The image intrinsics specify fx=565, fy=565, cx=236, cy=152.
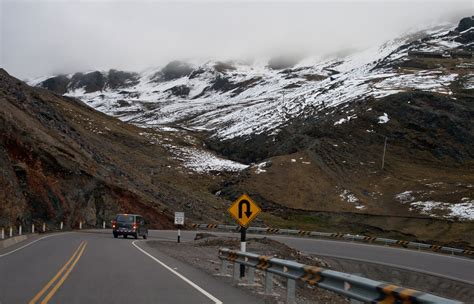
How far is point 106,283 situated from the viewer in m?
13.8

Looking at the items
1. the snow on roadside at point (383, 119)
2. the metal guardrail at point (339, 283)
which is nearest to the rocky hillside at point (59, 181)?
the metal guardrail at point (339, 283)

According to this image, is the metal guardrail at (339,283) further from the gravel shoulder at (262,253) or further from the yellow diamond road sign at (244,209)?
the yellow diamond road sign at (244,209)

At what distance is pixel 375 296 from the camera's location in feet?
26.1

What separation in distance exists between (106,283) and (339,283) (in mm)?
6609

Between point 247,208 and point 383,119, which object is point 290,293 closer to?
point 247,208

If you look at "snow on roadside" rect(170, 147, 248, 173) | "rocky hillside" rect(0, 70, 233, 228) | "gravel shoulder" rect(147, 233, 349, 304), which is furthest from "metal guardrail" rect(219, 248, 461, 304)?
"snow on roadside" rect(170, 147, 248, 173)

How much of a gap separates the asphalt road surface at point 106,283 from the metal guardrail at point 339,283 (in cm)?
84

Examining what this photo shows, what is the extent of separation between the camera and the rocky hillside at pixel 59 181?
4712 centimetres

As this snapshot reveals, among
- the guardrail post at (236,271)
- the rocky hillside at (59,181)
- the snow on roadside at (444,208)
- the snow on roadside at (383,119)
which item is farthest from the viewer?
the snow on roadside at (383,119)

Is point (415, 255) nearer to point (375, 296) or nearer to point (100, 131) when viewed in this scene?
point (375, 296)

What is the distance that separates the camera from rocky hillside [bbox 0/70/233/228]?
4712 cm

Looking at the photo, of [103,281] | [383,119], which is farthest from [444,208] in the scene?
[103,281]

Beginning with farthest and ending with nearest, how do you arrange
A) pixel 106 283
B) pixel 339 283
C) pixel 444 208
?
pixel 444 208, pixel 106 283, pixel 339 283

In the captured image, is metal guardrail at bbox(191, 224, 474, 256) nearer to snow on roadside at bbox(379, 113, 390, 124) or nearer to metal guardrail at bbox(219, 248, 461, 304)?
metal guardrail at bbox(219, 248, 461, 304)
